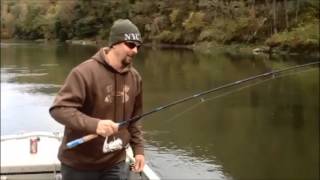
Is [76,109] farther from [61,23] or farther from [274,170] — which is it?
[61,23]

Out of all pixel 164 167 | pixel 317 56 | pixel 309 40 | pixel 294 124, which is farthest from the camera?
pixel 309 40

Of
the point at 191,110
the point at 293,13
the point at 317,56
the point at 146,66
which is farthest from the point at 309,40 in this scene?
the point at 191,110

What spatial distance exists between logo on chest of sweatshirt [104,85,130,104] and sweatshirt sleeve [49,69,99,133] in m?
0.15

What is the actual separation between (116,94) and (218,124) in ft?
40.1

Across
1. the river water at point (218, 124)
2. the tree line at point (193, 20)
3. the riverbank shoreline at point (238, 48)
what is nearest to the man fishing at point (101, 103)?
the river water at point (218, 124)

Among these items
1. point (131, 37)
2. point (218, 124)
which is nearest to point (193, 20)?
point (218, 124)

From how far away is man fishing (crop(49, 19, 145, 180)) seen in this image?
3.07 metres

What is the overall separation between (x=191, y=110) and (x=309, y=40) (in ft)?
86.2

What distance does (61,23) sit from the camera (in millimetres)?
68500

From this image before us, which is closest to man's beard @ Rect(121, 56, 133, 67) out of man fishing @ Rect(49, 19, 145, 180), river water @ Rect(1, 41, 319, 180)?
man fishing @ Rect(49, 19, 145, 180)

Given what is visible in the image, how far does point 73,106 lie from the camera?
120 inches

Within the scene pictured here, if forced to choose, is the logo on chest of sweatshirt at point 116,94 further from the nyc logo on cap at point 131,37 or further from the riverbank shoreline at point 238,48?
the riverbank shoreline at point 238,48

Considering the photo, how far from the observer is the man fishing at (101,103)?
121 inches

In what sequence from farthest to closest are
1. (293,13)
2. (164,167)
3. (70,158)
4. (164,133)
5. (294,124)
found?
(293,13), (294,124), (164,133), (164,167), (70,158)
